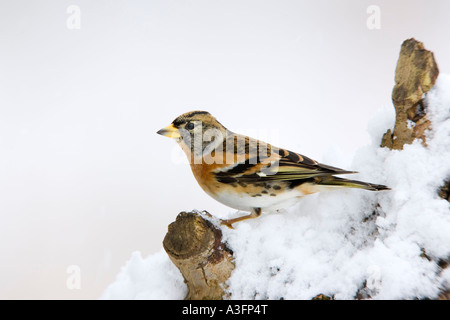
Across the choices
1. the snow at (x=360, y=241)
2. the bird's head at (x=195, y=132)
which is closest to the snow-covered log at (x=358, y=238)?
the snow at (x=360, y=241)

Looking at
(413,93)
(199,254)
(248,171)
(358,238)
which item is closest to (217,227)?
(199,254)

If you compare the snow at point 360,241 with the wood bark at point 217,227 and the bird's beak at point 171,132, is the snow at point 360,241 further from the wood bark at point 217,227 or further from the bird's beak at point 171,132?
the bird's beak at point 171,132

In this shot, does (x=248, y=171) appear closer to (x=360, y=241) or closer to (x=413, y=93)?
(x=360, y=241)

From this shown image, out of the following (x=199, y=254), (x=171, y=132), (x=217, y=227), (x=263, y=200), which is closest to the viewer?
(x=199, y=254)

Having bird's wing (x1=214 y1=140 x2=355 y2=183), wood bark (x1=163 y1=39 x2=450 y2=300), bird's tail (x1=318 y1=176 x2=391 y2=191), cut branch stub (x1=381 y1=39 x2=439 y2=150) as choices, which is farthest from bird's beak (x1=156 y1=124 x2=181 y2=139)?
cut branch stub (x1=381 y1=39 x2=439 y2=150)

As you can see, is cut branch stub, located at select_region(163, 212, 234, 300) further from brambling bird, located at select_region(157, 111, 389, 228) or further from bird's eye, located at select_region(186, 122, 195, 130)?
bird's eye, located at select_region(186, 122, 195, 130)
